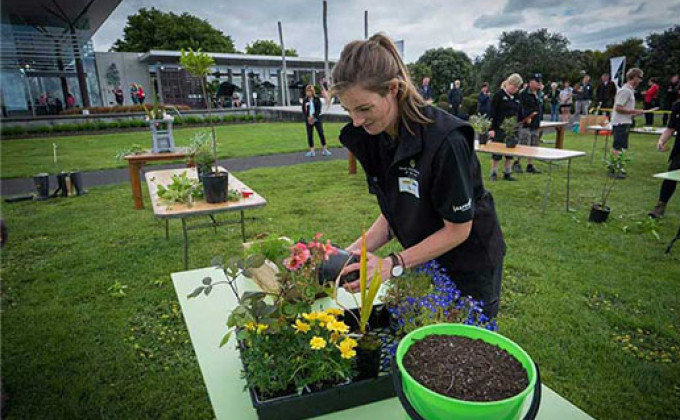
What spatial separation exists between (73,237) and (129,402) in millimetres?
3339

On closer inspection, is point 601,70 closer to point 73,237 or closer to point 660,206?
point 660,206

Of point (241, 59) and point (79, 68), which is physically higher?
point (241, 59)

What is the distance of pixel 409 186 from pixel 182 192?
2.38m

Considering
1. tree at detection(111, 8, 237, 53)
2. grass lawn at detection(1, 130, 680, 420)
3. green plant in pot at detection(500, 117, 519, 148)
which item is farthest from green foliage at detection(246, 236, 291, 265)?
tree at detection(111, 8, 237, 53)

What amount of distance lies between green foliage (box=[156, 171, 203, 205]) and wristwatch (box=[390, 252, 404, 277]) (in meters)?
2.35

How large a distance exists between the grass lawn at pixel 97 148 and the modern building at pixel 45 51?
7161 mm

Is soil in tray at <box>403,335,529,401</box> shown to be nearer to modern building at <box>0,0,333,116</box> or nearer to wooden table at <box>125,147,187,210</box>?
wooden table at <box>125,147,187,210</box>

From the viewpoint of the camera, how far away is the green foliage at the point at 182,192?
3.12 m

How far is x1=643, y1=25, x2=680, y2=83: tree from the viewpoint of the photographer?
2250 centimetres

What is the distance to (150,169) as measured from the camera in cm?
924

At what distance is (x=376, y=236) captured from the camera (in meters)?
1.51

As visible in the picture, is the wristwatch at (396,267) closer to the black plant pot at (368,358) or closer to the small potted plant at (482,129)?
the black plant pot at (368,358)

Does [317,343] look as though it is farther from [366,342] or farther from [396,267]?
[396,267]

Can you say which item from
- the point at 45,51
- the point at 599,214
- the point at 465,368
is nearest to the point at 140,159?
the point at 465,368
